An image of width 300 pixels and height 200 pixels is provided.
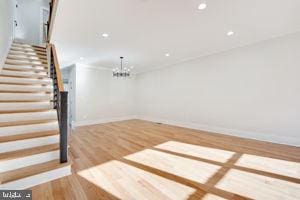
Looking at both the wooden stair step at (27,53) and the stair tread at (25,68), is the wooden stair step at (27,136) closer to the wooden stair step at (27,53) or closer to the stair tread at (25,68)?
the stair tread at (25,68)

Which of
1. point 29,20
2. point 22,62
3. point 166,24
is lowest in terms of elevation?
point 22,62

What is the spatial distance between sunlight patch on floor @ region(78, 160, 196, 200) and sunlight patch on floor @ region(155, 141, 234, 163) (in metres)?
1.22

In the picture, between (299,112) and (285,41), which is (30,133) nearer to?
(299,112)

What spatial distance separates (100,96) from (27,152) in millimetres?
5259

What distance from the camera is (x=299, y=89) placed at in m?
3.57

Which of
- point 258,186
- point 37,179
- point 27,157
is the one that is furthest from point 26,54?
point 258,186

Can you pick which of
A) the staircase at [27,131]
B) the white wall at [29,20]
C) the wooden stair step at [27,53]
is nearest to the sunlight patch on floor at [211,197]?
the staircase at [27,131]

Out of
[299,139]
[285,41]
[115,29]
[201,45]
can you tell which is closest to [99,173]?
[115,29]

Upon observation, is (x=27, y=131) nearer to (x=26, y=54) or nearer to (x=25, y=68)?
(x=25, y=68)

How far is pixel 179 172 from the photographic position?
2.42 metres

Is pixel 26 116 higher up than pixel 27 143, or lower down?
higher up

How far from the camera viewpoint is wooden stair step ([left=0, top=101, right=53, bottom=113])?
99.0 inches

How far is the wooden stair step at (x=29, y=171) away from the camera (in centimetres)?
173

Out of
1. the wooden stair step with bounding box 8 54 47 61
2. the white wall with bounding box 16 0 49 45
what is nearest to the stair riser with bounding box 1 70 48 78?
the wooden stair step with bounding box 8 54 47 61
